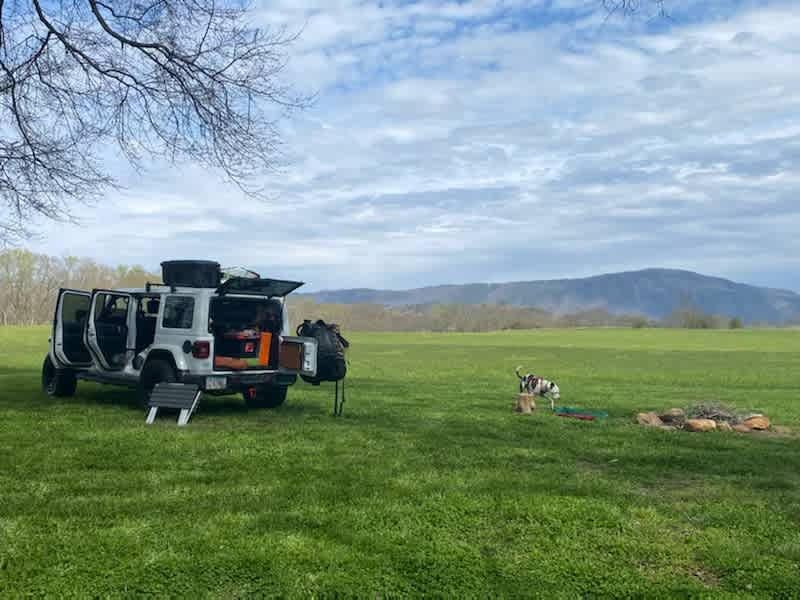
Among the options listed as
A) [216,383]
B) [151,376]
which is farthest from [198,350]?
[151,376]

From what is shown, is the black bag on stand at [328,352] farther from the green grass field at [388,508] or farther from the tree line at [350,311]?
the tree line at [350,311]

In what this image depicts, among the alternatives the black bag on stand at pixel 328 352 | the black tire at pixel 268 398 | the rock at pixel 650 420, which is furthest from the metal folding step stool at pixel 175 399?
the rock at pixel 650 420

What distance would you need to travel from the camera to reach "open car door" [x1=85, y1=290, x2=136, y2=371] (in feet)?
43.5

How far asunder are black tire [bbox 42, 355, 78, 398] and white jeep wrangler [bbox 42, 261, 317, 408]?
0.15 meters

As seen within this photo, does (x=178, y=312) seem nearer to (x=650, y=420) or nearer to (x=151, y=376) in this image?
(x=151, y=376)

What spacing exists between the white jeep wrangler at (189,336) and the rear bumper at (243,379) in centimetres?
2

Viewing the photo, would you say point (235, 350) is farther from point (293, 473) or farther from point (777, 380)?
point (777, 380)

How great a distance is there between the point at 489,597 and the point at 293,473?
370cm

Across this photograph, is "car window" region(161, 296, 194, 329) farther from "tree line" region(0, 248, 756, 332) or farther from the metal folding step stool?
"tree line" region(0, 248, 756, 332)

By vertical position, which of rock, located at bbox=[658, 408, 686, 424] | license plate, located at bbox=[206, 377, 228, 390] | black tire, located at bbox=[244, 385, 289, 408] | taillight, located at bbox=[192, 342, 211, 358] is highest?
taillight, located at bbox=[192, 342, 211, 358]

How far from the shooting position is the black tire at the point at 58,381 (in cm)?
1465

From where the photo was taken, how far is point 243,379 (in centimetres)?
1248

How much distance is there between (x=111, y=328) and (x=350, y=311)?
114 m

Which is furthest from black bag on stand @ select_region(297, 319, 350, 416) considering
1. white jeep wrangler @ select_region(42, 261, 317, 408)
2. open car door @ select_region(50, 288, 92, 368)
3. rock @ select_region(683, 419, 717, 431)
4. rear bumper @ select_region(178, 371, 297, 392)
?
rock @ select_region(683, 419, 717, 431)
